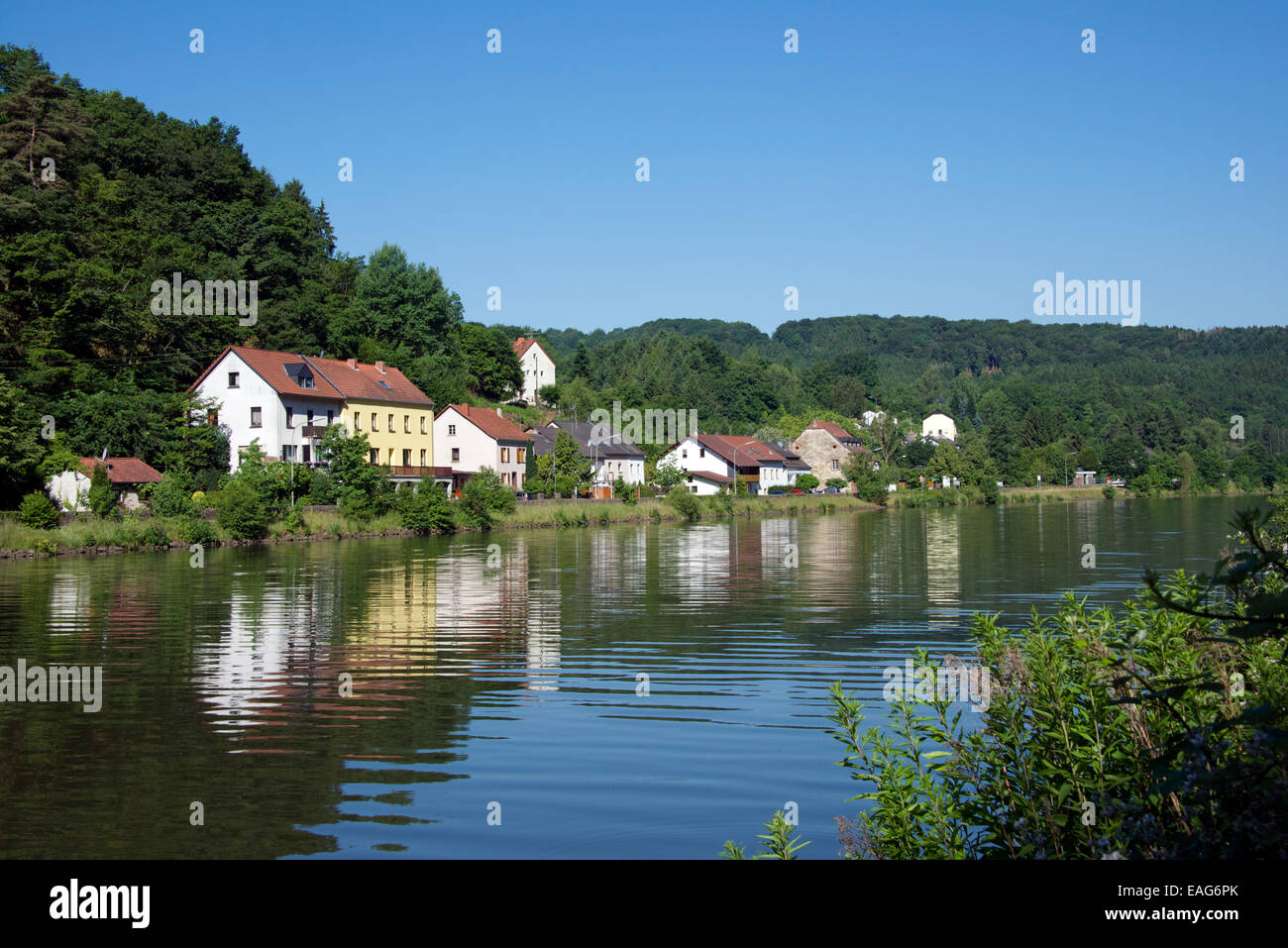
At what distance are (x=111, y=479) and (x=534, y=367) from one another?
8686cm

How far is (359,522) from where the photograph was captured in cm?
5641

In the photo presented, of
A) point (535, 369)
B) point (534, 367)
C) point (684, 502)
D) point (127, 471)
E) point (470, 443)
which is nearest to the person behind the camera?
point (127, 471)

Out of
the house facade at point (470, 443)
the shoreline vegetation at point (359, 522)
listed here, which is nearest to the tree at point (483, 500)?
the shoreline vegetation at point (359, 522)

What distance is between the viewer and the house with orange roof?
65562 millimetres

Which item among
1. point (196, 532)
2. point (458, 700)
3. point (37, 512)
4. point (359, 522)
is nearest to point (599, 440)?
point (359, 522)

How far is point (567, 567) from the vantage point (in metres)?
38.1

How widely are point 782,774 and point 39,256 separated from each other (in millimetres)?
56656

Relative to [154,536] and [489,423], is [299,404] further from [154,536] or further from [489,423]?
[154,536]

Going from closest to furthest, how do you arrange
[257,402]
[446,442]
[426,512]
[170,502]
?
[170,502] < [426,512] < [257,402] < [446,442]

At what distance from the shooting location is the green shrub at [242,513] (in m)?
49.6

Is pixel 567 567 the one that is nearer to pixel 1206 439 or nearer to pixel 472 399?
pixel 472 399

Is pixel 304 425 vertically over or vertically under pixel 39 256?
under

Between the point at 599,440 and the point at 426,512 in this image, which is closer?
the point at 426,512
